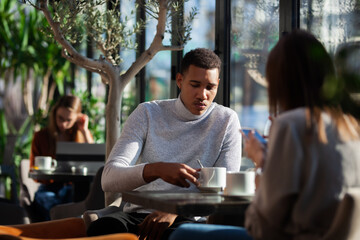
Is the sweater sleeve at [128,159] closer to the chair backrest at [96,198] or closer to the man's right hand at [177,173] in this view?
the man's right hand at [177,173]

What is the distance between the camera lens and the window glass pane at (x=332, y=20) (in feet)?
10.2

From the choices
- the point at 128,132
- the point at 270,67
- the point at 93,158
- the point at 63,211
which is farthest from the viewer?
the point at 93,158

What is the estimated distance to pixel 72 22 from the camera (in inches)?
157

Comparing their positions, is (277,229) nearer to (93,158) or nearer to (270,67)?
(270,67)

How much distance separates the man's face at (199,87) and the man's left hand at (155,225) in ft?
2.09

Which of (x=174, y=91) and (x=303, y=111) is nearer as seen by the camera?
(x=303, y=111)

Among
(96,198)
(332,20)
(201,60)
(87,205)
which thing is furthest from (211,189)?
(87,205)

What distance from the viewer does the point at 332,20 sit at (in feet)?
10.7

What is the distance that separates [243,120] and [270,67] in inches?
92.4

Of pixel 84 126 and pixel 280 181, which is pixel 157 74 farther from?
pixel 280 181

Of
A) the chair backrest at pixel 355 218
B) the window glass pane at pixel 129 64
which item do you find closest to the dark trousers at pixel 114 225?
the chair backrest at pixel 355 218

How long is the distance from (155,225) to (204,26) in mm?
2470

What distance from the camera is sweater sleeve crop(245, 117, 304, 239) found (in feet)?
5.08

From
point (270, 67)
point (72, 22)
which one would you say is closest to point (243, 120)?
point (72, 22)
